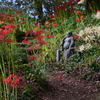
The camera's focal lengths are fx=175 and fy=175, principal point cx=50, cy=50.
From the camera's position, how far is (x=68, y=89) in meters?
4.35

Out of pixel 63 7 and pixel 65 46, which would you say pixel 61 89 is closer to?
pixel 65 46

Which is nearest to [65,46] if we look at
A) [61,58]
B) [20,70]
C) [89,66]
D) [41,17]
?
[61,58]

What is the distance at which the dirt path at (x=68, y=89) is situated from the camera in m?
3.83

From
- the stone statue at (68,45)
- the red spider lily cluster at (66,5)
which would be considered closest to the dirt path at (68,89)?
the stone statue at (68,45)

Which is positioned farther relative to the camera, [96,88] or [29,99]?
[96,88]

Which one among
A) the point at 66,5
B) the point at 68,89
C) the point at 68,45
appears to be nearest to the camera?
the point at 68,89

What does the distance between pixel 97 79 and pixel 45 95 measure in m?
1.71

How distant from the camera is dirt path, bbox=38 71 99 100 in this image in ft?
12.6

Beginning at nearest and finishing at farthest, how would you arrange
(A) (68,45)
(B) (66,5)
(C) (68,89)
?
(C) (68,89)
(A) (68,45)
(B) (66,5)

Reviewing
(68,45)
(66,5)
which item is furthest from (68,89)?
(66,5)

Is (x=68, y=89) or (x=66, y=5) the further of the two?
(x=66, y=5)

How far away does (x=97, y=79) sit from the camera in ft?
15.6

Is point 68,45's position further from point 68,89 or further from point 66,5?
point 66,5

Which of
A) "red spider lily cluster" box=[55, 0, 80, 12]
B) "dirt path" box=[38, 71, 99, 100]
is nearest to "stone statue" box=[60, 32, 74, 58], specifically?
"dirt path" box=[38, 71, 99, 100]
